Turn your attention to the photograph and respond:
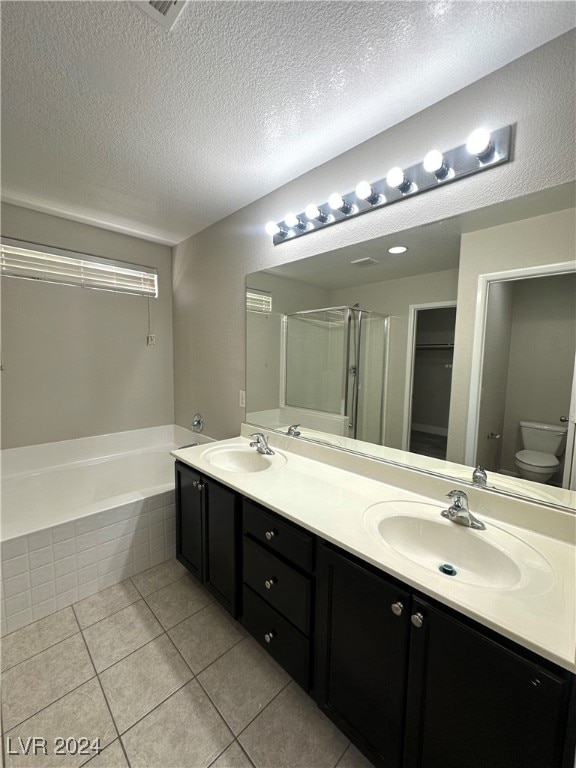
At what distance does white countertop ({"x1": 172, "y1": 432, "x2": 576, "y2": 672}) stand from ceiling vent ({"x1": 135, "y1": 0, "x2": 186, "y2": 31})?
5.34ft

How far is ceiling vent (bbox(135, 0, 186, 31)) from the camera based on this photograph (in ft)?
2.94

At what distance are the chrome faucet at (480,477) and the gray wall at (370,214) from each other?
99cm

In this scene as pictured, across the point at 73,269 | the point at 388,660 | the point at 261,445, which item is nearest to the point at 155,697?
the point at 388,660

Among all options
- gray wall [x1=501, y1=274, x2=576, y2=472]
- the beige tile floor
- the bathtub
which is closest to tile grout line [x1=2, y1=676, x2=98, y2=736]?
the beige tile floor

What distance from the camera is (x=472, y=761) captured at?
750 mm

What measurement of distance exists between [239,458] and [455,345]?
1.33 meters

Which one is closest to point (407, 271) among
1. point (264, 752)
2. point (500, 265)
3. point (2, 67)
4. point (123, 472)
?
point (500, 265)

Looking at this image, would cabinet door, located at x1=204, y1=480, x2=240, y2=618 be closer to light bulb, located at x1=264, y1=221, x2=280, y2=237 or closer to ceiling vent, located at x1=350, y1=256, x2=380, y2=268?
ceiling vent, located at x1=350, y1=256, x2=380, y2=268

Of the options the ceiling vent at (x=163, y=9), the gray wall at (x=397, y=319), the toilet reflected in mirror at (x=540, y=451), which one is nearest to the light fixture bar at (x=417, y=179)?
the gray wall at (x=397, y=319)

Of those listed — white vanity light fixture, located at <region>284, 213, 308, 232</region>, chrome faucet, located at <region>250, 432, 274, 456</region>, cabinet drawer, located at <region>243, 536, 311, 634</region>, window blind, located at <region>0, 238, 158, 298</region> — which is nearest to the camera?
cabinet drawer, located at <region>243, 536, 311, 634</region>

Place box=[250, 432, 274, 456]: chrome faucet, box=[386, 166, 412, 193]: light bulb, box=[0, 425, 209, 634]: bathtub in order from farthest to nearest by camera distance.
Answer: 1. box=[250, 432, 274, 456]: chrome faucet
2. box=[0, 425, 209, 634]: bathtub
3. box=[386, 166, 412, 193]: light bulb

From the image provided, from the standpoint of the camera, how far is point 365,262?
1520 millimetres

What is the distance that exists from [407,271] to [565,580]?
118 cm

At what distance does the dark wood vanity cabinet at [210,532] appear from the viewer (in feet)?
4.79
